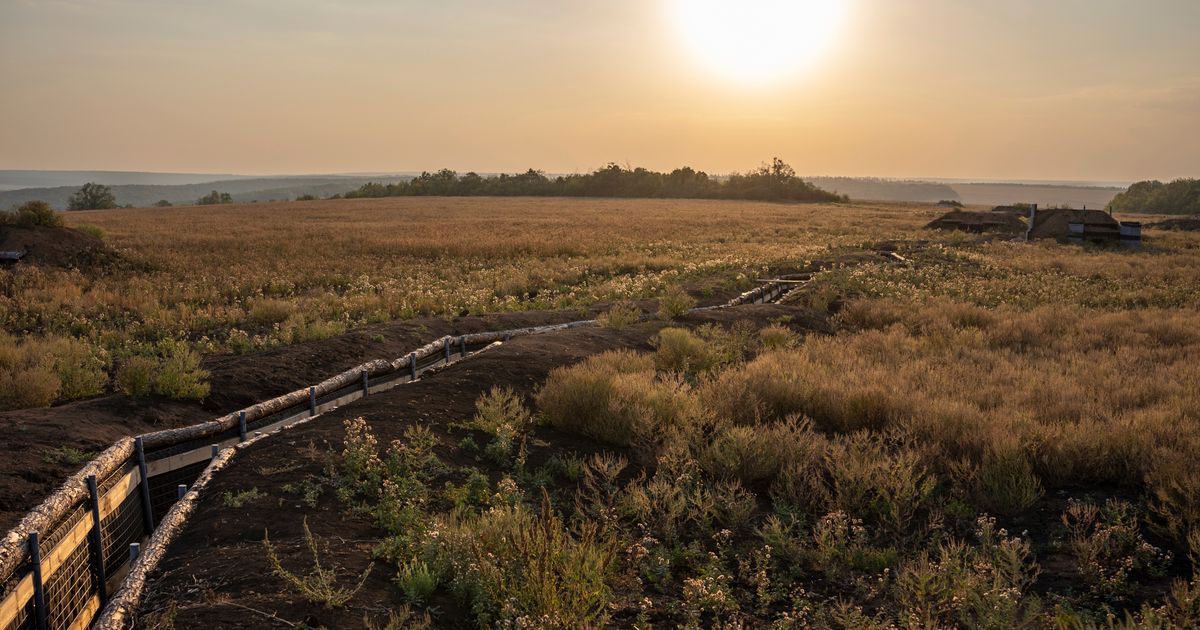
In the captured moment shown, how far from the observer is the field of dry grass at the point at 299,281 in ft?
39.8

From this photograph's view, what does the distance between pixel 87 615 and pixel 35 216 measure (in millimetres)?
25513

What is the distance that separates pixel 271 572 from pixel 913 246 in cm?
3564

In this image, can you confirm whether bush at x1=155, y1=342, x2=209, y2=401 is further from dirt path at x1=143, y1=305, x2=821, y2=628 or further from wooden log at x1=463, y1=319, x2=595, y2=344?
wooden log at x1=463, y1=319, x2=595, y2=344

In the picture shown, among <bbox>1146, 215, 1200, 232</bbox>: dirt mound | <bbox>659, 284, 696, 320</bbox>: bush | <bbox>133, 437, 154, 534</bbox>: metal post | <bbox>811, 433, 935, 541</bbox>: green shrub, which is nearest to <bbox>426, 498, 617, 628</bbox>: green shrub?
<bbox>811, 433, 935, 541</bbox>: green shrub

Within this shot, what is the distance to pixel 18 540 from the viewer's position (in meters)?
5.71

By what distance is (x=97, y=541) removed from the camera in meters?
6.88

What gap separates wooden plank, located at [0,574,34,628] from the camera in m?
5.25

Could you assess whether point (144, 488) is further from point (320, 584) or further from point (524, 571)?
point (524, 571)

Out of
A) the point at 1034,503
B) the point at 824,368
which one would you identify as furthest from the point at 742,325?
the point at 1034,503

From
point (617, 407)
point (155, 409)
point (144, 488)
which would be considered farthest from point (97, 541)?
point (617, 407)

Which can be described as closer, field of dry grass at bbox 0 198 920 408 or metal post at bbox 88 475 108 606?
metal post at bbox 88 475 108 606

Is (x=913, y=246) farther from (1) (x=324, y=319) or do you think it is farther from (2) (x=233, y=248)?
(2) (x=233, y=248)

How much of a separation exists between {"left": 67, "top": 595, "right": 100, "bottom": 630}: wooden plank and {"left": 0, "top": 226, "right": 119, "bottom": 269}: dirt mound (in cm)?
2128

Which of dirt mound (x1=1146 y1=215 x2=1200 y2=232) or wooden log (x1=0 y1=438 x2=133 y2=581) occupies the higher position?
dirt mound (x1=1146 y1=215 x2=1200 y2=232)
